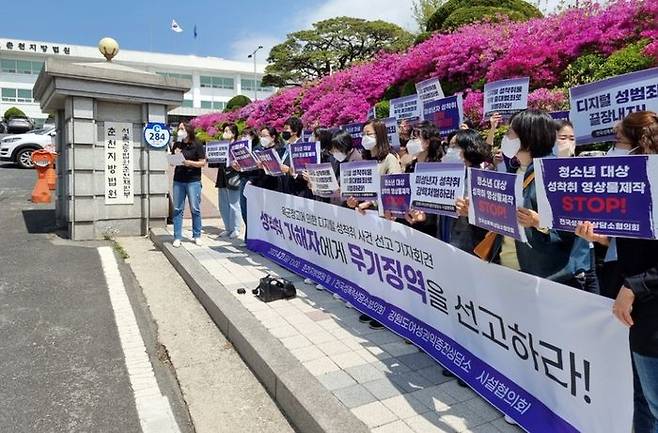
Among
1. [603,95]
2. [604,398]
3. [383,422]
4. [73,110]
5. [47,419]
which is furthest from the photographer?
[73,110]

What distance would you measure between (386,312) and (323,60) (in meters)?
31.1

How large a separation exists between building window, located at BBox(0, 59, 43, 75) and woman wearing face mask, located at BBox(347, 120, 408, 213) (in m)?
59.3

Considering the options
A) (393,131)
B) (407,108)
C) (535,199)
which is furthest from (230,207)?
(535,199)

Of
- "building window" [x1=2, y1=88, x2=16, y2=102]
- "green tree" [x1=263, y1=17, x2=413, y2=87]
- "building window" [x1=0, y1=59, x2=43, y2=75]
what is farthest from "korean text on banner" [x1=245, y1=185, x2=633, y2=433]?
"building window" [x1=0, y1=59, x2=43, y2=75]

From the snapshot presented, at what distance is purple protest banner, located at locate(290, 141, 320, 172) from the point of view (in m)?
5.95

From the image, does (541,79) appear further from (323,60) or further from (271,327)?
(323,60)

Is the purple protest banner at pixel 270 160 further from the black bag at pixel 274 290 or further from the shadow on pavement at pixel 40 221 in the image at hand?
the shadow on pavement at pixel 40 221

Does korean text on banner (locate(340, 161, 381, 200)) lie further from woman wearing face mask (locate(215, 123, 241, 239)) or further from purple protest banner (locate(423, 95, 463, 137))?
woman wearing face mask (locate(215, 123, 241, 239))

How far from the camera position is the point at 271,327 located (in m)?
4.42

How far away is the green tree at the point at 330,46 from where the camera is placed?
33.2 metres

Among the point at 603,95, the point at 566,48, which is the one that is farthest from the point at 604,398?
the point at 566,48

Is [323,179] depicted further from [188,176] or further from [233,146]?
[188,176]

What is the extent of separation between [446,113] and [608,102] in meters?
2.24

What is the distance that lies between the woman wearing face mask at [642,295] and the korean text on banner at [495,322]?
0.27ft
